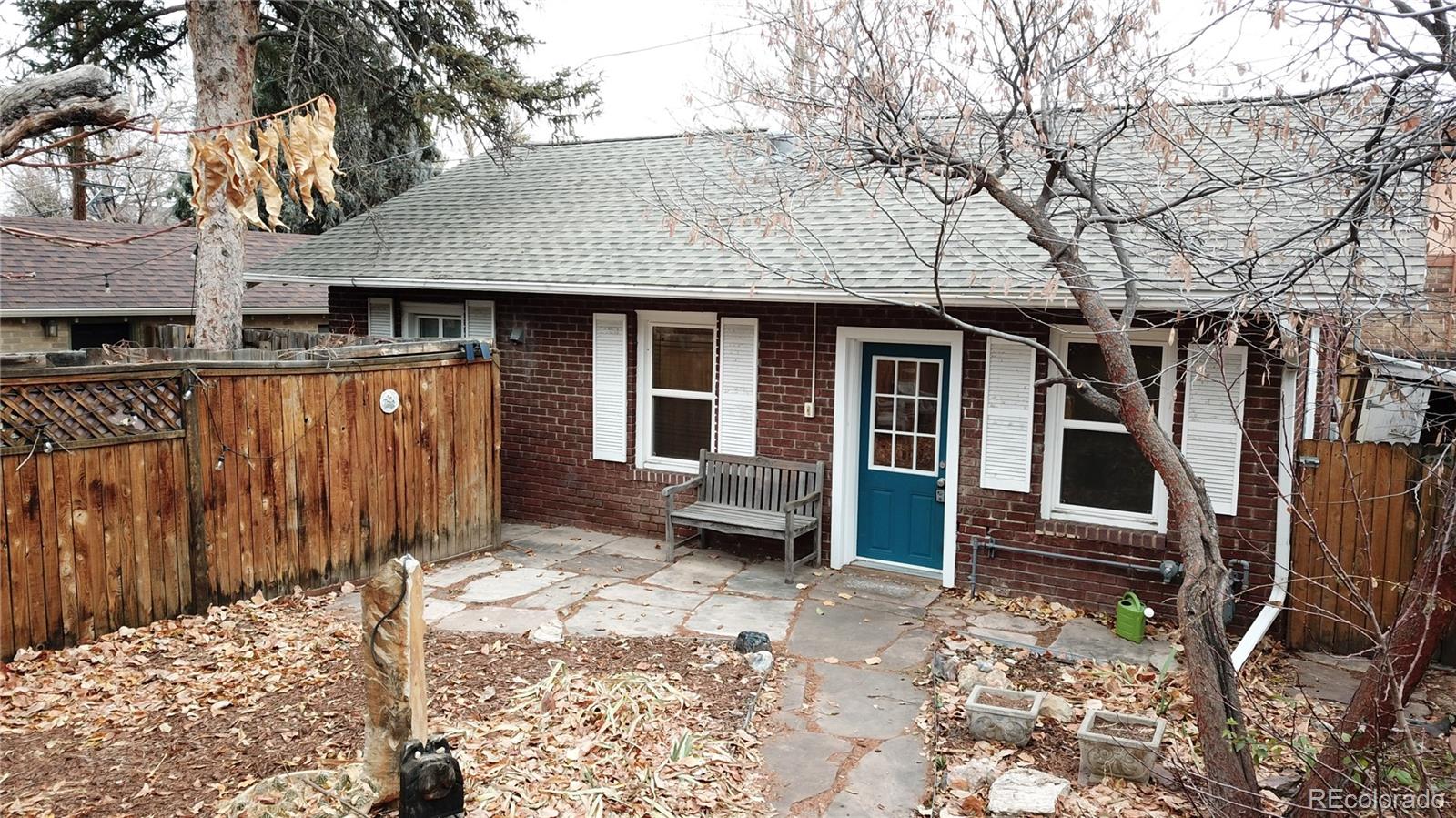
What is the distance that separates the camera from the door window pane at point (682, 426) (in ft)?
35.8

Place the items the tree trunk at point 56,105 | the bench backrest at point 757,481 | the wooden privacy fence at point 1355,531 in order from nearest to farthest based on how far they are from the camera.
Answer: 1. the tree trunk at point 56,105
2. the wooden privacy fence at point 1355,531
3. the bench backrest at point 757,481

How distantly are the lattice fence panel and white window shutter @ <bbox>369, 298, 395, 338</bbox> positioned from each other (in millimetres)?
4883

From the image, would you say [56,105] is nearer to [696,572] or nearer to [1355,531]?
[696,572]

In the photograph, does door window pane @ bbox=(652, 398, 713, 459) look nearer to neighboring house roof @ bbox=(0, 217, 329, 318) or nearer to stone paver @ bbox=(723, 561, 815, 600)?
stone paver @ bbox=(723, 561, 815, 600)

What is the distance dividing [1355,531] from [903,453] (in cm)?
375

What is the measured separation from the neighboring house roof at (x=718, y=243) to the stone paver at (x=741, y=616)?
266 centimetres

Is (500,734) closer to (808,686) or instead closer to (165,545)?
(808,686)

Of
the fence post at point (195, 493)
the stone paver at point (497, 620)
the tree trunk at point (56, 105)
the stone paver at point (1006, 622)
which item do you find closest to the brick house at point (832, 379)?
the stone paver at point (1006, 622)

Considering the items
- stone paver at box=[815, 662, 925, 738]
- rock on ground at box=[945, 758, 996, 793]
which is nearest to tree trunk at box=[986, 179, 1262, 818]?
rock on ground at box=[945, 758, 996, 793]

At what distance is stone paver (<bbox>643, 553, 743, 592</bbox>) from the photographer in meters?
9.35

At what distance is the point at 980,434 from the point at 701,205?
3.74 meters

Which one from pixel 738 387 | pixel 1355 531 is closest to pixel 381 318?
pixel 738 387

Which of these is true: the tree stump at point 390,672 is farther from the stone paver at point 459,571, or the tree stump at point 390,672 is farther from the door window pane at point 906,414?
the door window pane at point 906,414

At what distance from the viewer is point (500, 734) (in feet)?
19.7
